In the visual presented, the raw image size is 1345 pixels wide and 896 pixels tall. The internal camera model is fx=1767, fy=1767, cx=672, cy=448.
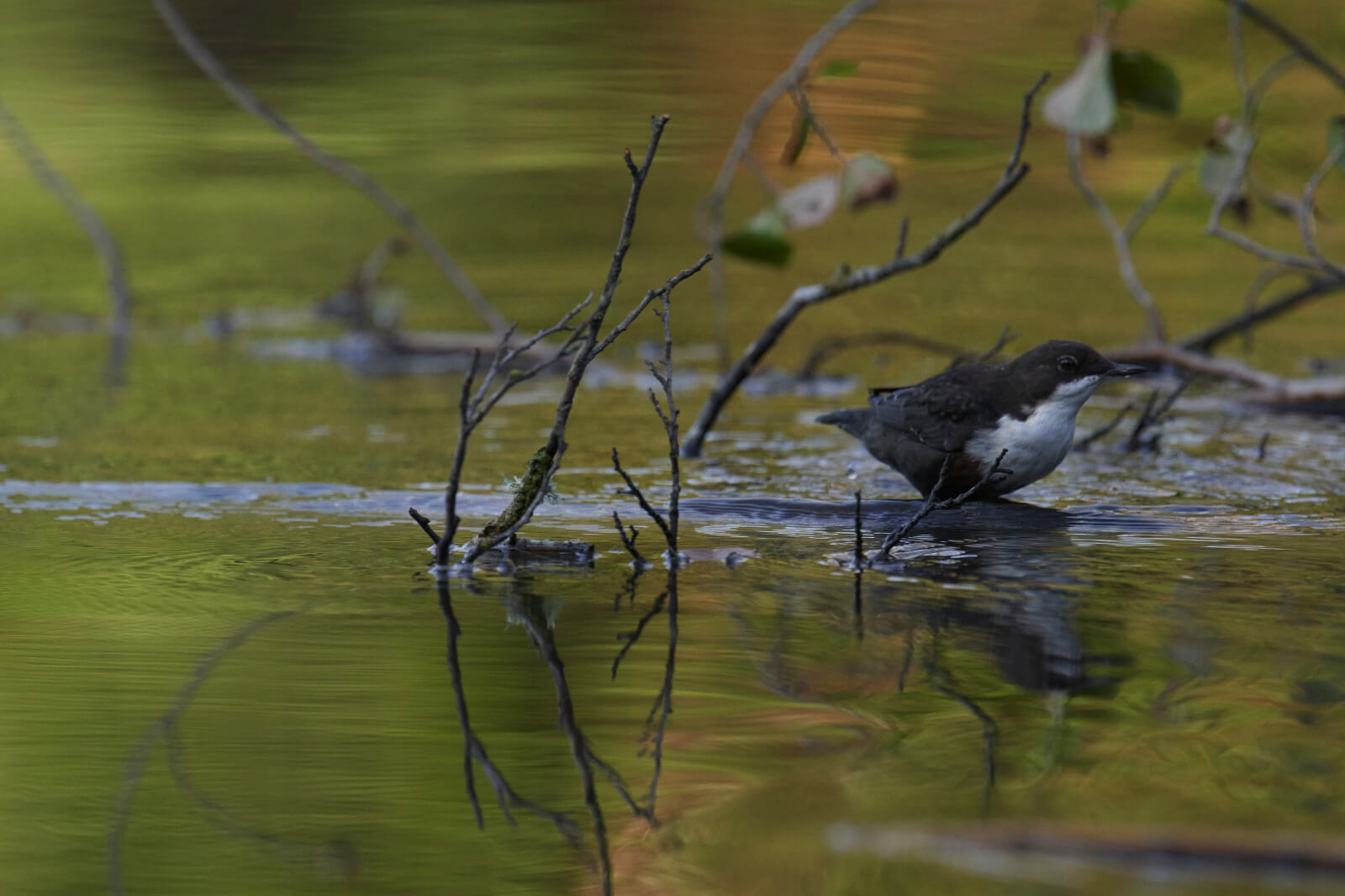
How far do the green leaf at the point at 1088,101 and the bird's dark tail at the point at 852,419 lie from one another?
1094mm

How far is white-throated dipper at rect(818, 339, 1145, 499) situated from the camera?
4.79m

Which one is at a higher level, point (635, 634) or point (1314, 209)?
point (1314, 209)

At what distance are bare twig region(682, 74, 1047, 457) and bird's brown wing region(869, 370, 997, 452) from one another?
0.35 m

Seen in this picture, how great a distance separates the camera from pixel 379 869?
2.30 metres

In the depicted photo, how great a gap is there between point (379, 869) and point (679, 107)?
1030 cm

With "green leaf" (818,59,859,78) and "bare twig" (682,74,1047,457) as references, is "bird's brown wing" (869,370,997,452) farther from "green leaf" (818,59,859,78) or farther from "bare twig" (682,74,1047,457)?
"green leaf" (818,59,859,78)

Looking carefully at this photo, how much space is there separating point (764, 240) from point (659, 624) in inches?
103

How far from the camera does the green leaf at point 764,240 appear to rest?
233 inches

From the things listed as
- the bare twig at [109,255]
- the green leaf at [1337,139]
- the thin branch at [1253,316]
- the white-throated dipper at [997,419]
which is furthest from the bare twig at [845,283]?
the bare twig at [109,255]

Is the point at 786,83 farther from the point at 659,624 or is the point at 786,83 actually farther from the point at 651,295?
the point at 659,624

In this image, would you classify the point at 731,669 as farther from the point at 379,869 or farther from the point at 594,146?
the point at 594,146

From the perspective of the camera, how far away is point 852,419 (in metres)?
5.39

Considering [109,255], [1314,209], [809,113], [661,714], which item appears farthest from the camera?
[109,255]

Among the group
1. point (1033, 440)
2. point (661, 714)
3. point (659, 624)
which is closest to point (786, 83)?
point (1033, 440)
